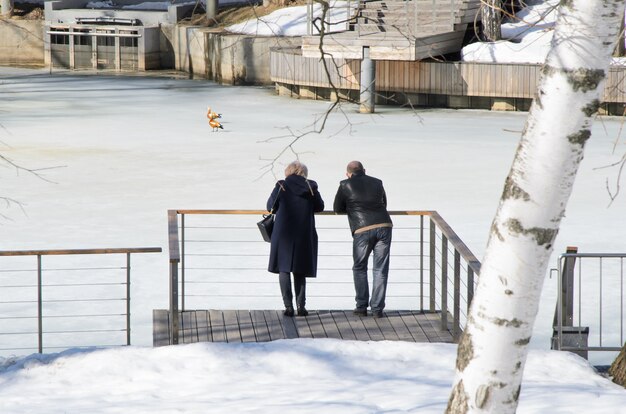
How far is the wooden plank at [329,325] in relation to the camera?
26.5 feet

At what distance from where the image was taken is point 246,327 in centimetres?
823

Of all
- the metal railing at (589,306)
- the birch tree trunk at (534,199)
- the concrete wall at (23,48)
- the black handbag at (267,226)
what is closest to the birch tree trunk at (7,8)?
the concrete wall at (23,48)

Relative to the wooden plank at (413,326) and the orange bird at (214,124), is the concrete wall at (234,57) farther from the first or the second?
the wooden plank at (413,326)

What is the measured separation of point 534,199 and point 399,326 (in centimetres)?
473

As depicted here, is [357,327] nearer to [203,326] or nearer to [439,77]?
[203,326]

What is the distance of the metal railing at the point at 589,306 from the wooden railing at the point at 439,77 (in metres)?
14.2

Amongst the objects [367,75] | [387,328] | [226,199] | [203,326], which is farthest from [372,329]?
[367,75]

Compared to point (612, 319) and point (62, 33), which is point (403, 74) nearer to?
point (62, 33)

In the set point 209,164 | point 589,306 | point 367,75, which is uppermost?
point 367,75

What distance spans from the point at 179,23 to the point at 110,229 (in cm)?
2458

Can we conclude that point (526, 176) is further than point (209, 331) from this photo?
No

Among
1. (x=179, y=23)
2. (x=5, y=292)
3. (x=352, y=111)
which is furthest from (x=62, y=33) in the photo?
(x=5, y=292)

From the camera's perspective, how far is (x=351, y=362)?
23.1 ft

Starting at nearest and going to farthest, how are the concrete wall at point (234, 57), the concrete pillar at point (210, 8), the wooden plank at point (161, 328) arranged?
the wooden plank at point (161, 328) → the concrete wall at point (234, 57) → the concrete pillar at point (210, 8)
